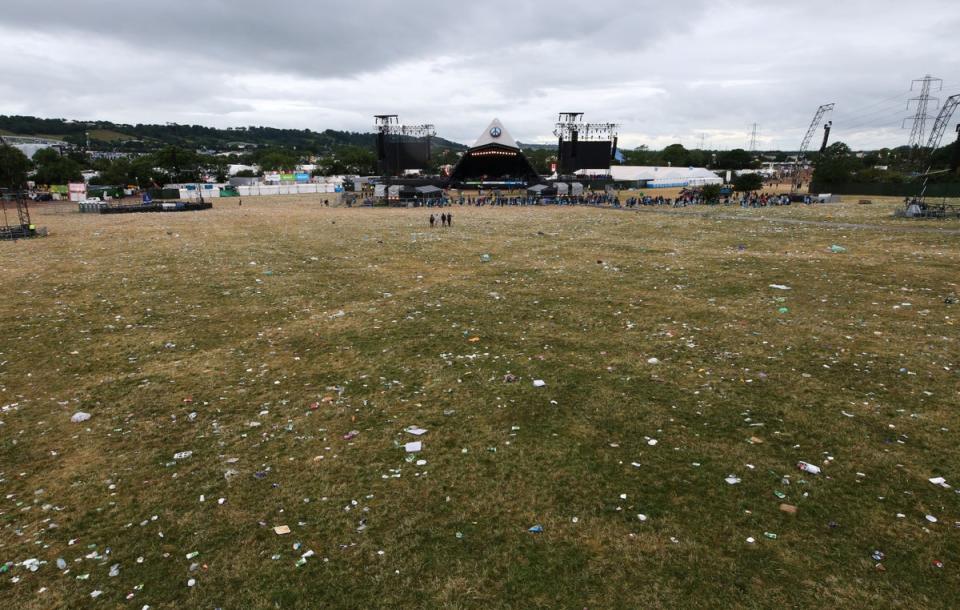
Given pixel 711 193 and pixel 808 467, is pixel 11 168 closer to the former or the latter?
pixel 711 193

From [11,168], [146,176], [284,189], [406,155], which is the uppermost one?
[406,155]

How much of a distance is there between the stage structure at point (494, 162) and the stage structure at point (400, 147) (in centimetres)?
670

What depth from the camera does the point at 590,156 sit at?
75.4 meters

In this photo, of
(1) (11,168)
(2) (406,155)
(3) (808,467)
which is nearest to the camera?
(3) (808,467)

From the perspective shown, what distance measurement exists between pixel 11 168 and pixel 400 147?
169 feet

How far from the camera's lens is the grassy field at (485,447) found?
13.2 feet

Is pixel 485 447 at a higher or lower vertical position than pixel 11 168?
lower

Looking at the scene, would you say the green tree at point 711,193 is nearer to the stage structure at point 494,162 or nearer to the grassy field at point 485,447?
the stage structure at point 494,162

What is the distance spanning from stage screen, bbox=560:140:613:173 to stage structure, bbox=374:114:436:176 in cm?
2134

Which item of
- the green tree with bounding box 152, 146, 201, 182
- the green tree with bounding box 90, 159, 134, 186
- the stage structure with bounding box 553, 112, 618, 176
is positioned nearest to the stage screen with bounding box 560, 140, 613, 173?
the stage structure with bounding box 553, 112, 618, 176

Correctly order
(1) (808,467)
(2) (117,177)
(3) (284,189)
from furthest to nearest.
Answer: (2) (117,177)
(3) (284,189)
(1) (808,467)

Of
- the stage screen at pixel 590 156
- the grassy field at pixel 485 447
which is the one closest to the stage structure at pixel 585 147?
the stage screen at pixel 590 156

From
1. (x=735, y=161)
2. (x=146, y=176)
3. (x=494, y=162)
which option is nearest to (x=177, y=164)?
(x=146, y=176)

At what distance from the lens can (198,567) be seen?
4156mm
